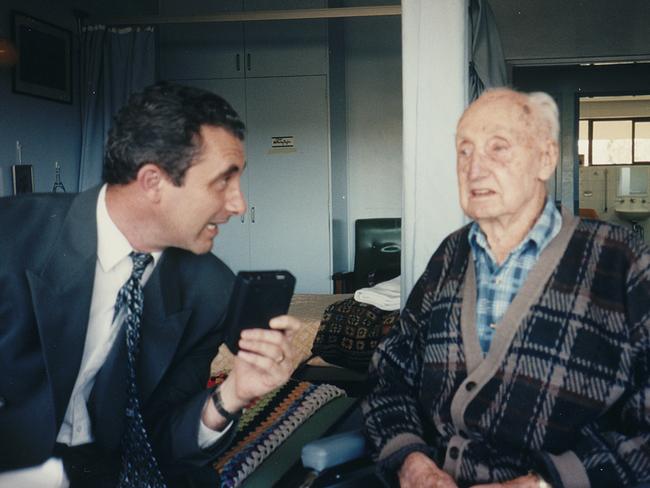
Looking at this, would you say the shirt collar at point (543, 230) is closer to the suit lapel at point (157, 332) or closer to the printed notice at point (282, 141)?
the suit lapel at point (157, 332)

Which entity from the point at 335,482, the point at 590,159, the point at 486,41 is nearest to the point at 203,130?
the point at 335,482

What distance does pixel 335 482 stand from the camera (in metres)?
1.70

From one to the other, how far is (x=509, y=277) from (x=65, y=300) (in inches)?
40.4

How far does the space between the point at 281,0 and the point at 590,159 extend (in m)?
7.68

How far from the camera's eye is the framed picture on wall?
414cm

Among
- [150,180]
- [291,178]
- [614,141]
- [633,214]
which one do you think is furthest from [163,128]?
[614,141]

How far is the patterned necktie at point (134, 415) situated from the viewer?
1413 millimetres

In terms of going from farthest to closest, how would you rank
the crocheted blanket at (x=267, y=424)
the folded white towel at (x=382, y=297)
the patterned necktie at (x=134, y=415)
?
the folded white towel at (x=382, y=297) < the crocheted blanket at (x=267, y=424) < the patterned necktie at (x=134, y=415)

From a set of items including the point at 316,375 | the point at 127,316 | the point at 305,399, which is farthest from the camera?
the point at 316,375

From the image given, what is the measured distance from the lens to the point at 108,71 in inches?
183

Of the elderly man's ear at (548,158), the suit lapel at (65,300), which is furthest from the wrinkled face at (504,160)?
the suit lapel at (65,300)

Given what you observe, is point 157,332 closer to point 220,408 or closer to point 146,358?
point 146,358

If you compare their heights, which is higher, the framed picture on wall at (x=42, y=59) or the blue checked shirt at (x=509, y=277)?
the framed picture on wall at (x=42, y=59)

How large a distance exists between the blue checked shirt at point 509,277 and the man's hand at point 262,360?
57 cm
